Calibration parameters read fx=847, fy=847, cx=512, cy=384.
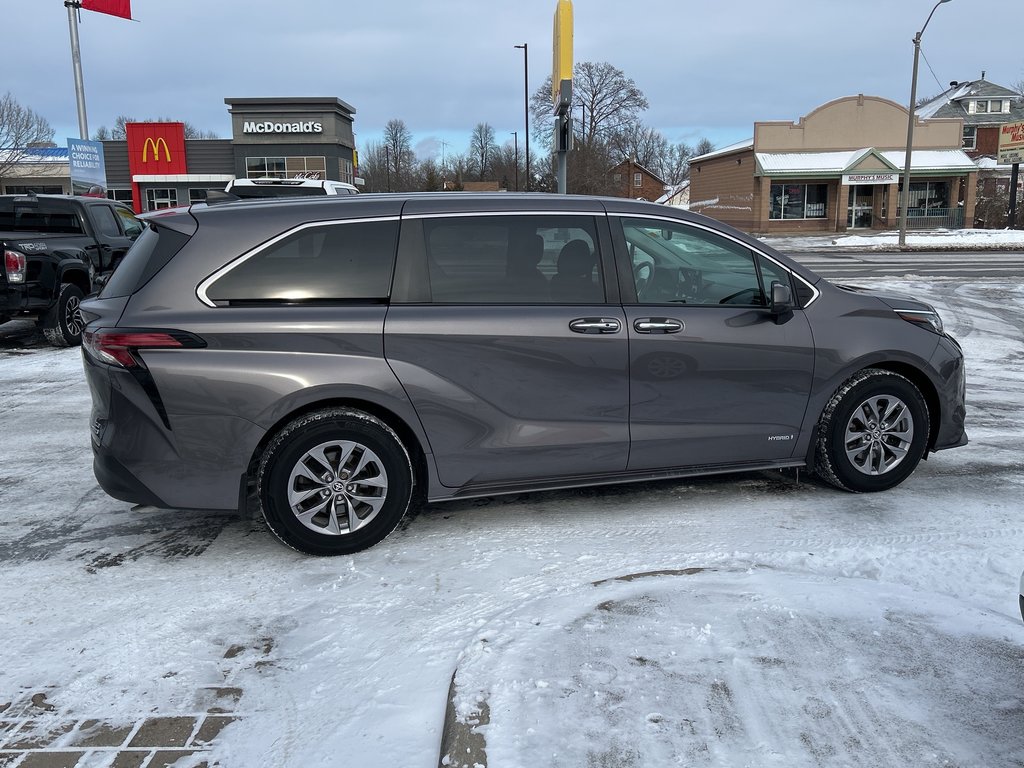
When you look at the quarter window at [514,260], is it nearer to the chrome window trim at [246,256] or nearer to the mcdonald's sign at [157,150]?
the chrome window trim at [246,256]

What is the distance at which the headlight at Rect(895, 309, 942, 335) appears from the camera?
516cm

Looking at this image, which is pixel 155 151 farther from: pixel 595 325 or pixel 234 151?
pixel 595 325

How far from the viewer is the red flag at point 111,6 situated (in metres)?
22.1

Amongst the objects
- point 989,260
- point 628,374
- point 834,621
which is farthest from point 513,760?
point 989,260

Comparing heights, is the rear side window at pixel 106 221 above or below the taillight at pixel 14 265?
above

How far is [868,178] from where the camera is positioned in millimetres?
43875

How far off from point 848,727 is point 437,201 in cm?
314

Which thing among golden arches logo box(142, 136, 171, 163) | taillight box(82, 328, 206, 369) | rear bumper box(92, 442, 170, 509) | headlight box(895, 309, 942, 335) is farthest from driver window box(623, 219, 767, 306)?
golden arches logo box(142, 136, 171, 163)

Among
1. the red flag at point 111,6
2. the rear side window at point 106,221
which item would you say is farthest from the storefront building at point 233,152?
the rear side window at point 106,221

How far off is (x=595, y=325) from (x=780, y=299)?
1.11m

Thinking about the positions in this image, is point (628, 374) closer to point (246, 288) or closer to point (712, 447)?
point (712, 447)

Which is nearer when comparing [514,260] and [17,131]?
[514,260]

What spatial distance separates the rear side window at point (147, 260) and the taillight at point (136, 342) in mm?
257

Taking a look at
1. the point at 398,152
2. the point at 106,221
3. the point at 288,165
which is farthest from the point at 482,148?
the point at 106,221
